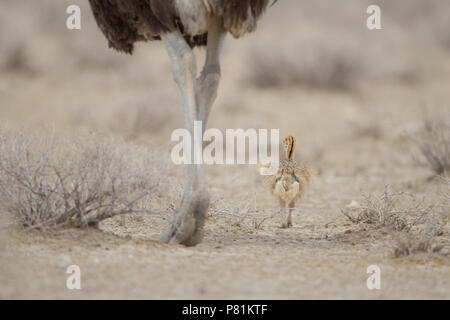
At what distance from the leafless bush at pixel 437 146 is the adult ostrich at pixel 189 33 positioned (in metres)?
4.61

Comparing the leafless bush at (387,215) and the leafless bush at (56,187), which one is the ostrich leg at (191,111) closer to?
the leafless bush at (56,187)

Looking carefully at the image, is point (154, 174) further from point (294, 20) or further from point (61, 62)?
point (294, 20)

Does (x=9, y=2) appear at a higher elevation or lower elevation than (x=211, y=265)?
higher

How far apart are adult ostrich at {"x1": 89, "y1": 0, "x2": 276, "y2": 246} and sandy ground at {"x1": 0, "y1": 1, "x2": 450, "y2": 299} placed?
314 millimetres

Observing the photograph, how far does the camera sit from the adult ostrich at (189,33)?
442 centimetres

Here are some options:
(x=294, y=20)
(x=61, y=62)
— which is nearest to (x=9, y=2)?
(x=61, y=62)

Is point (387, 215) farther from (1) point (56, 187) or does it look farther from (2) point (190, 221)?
(1) point (56, 187)

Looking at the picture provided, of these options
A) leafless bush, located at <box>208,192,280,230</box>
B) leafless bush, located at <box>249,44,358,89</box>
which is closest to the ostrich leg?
leafless bush, located at <box>208,192,280,230</box>

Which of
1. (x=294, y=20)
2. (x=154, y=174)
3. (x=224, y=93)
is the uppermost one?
(x=294, y=20)

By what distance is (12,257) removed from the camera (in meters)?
4.23

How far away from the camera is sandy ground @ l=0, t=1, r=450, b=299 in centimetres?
404
